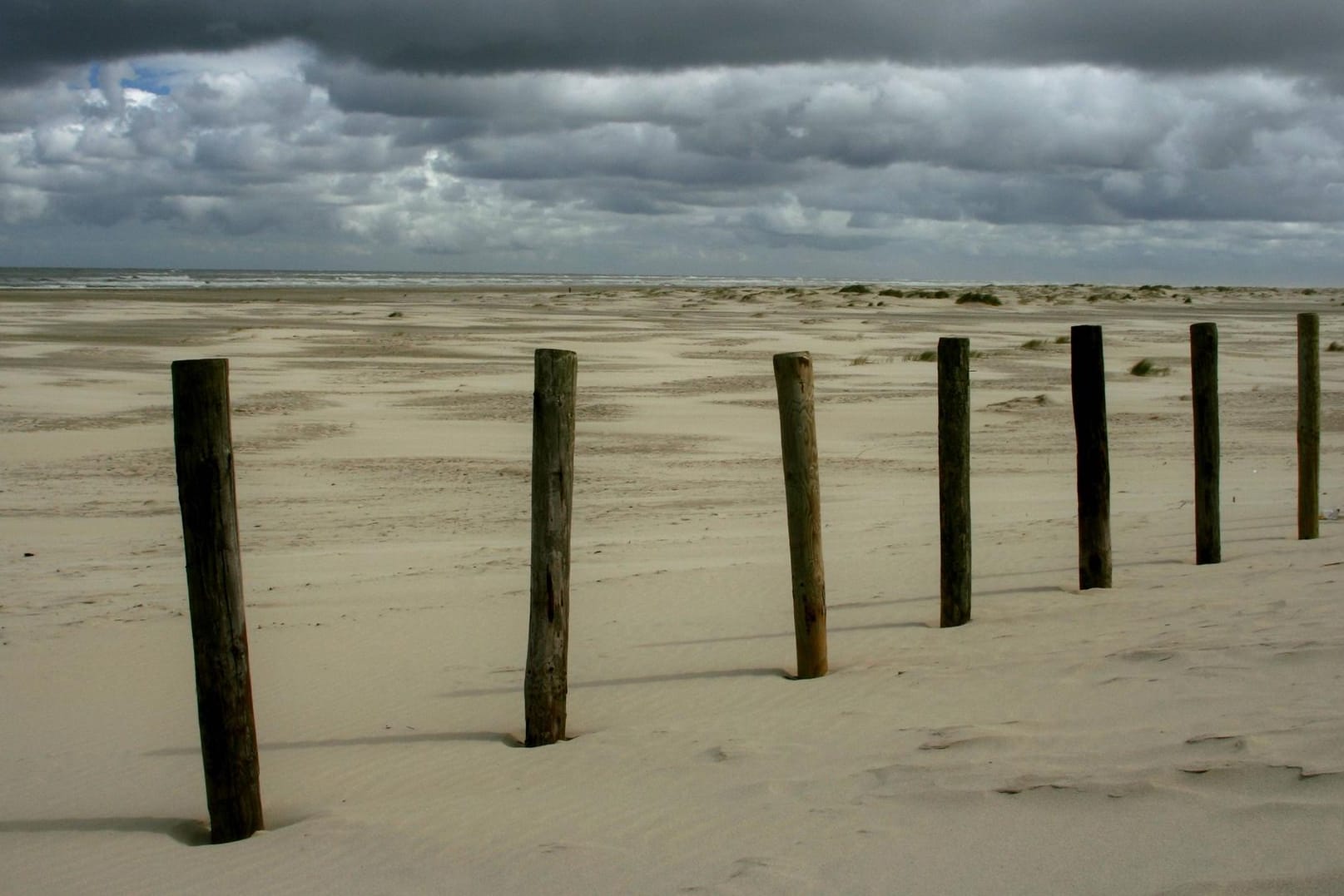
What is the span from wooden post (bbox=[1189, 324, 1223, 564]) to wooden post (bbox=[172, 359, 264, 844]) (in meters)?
6.45

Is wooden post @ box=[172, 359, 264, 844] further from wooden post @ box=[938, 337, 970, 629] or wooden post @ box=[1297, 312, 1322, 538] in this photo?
wooden post @ box=[1297, 312, 1322, 538]

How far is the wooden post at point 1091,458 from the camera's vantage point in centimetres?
774

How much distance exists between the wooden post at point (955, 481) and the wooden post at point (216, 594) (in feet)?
13.4

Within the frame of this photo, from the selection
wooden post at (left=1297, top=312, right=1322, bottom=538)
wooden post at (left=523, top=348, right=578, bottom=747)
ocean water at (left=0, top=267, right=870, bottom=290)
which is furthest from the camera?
ocean water at (left=0, top=267, right=870, bottom=290)

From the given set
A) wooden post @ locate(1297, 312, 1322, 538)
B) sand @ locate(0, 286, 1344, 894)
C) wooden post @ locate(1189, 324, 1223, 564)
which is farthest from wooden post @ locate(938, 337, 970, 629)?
wooden post @ locate(1297, 312, 1322, 538)

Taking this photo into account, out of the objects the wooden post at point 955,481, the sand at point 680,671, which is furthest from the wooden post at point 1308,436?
the wooden post at point 955,481

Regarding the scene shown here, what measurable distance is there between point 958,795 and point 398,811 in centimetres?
230

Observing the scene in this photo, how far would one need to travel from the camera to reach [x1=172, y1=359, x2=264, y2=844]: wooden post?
4758 millimetres

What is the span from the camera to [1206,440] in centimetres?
868

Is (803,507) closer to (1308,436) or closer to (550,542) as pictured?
(550,542)

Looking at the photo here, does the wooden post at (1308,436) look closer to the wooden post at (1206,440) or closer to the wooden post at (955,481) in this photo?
the wooden post at (1206,440)

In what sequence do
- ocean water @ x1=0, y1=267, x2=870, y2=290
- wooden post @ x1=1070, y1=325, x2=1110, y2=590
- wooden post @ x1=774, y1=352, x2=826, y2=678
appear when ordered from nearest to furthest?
wooden post @ x1=774, y1=352, x2=826, y2=678 < wooden post @ x1=1070, y1=325, x2=1110, y2=590 < ocean water @ x1=0, y1=267, x2=870, y2=290

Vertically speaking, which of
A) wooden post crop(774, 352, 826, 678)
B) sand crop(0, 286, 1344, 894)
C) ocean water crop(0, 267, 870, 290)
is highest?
ocean water crop(0, 267, 870, 290)

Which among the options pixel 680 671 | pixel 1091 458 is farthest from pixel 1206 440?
pixel 680 671
